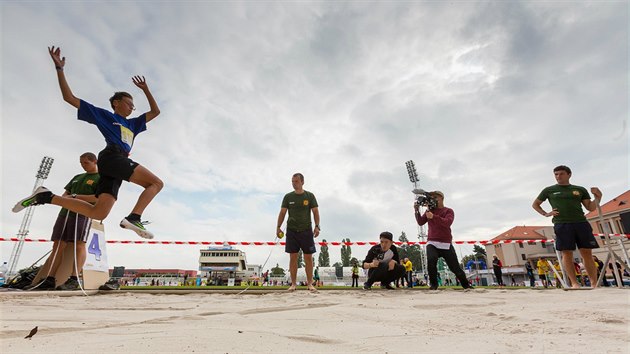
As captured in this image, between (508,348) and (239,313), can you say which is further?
(239,313)

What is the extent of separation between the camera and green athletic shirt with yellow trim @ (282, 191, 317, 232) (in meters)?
5.85

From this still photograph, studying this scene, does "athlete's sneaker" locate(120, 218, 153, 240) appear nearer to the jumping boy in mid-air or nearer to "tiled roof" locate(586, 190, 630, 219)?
the jumping boy in mid-air

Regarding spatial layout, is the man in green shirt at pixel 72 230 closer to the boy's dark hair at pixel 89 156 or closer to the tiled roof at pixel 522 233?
A: the boy's dark hair at pixel 89 156

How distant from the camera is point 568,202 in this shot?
5.36 metres

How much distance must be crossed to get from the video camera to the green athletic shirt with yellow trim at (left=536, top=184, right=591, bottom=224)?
6.29 feet

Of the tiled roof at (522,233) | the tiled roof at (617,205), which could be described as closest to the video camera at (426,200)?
the tiled roof at (617,205)

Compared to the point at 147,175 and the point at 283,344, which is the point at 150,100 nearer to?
the point at 147,175

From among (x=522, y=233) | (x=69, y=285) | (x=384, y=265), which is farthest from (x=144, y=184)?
(x=522, y=233)

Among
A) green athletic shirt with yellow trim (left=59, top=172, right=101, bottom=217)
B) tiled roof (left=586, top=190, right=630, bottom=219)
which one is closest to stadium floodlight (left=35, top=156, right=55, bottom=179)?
green athletic shirt with yellow trim (left=59, top=172, right=101, bottom=217)

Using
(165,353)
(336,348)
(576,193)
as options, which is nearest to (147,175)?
(165,353)

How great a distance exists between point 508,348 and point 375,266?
4.66 metres

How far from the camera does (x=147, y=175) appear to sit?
3135 millimetres

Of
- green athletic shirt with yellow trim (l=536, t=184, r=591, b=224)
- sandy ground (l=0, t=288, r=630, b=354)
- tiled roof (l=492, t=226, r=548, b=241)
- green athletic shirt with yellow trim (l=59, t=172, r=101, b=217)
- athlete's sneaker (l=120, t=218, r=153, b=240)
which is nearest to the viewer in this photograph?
sandy ground (l=0, t=288, r=630, b=354)

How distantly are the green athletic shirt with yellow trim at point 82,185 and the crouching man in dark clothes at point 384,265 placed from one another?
4.84 m
